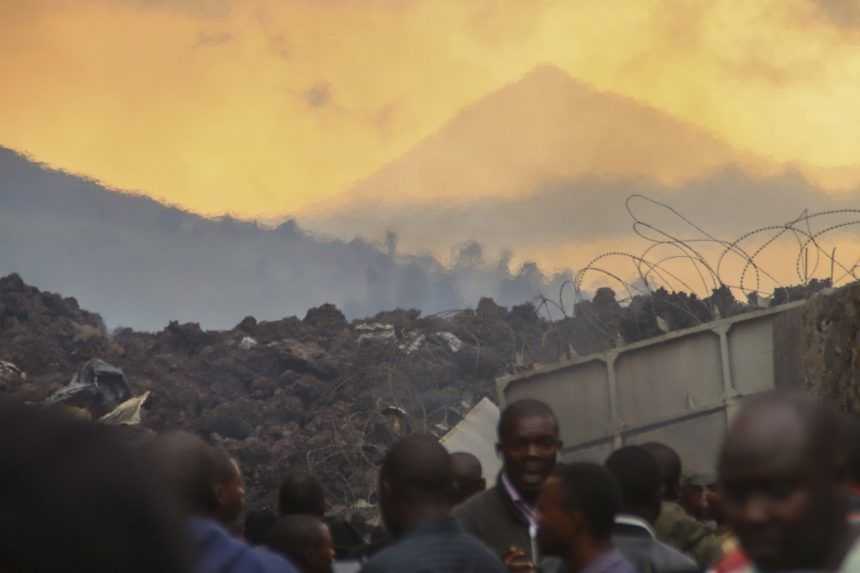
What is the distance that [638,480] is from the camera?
6.17 metres

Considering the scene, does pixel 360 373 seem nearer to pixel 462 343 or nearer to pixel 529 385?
pixel 462 343

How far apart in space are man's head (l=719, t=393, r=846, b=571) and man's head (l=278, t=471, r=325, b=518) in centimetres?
445

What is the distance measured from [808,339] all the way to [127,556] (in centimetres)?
1126

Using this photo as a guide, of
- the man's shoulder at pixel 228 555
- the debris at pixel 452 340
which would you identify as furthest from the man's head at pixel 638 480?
the debris at pixel 452 340

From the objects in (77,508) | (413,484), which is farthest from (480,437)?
(77,508)

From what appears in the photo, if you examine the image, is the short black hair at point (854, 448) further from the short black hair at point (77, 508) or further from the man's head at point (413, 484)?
the short black hair at point (77, 508)

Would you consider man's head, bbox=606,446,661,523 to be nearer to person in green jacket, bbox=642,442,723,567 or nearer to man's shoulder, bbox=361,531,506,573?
person in green jacket, bbox=642,442,723,567

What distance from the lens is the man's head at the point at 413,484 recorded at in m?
4.96

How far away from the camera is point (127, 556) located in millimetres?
1825

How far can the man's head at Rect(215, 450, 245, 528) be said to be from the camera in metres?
4.98

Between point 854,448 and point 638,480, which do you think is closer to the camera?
point 854,448

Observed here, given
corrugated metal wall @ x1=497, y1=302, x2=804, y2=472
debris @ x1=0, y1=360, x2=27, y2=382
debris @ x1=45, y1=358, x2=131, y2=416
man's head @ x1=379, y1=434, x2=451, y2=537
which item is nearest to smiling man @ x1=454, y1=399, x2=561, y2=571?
man's head @ x1=379, y1=434, x2=451, y2=537

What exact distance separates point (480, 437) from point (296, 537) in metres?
10.0

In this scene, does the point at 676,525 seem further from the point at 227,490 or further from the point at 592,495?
the point at 227,490
